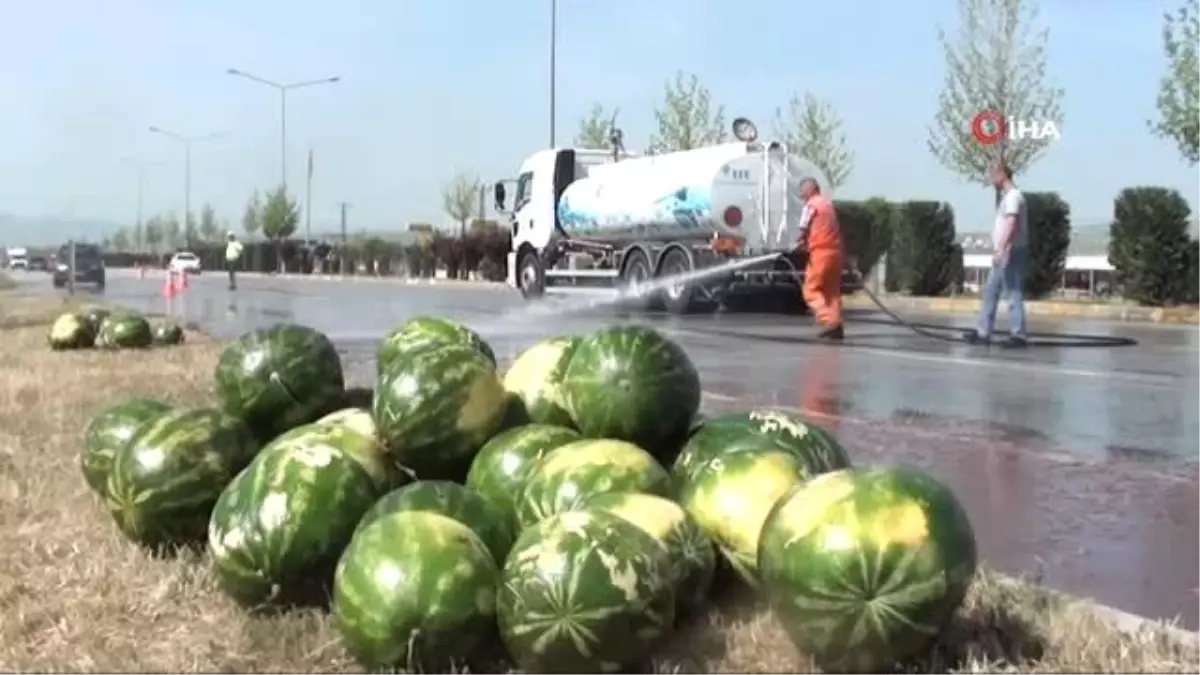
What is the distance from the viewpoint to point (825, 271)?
57.8ft

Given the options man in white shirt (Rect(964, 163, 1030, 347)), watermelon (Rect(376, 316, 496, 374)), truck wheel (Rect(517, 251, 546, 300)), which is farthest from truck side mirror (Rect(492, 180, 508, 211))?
watermelon (Rect(376, 316, 496, 374))

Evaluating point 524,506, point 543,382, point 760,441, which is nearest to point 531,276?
point 543,382

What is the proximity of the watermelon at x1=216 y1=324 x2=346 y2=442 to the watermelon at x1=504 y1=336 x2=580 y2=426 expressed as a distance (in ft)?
2.28

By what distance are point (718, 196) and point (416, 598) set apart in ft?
73.8

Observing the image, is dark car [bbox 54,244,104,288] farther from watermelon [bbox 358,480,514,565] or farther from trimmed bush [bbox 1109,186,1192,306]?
watermelon [bbox 358,480,514,565]

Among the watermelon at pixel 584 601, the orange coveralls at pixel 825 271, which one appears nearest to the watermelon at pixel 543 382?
the watermelon at pixel 584 601

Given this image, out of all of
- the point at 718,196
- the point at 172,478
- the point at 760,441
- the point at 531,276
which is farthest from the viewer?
the point at 531,276

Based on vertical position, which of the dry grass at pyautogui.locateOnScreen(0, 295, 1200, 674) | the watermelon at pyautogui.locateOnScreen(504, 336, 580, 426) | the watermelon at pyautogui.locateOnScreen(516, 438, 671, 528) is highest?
the watermelon at pyautogui.locateOnScreen(504, 336, 580, 426)

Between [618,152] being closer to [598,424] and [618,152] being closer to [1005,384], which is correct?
[1005,384]

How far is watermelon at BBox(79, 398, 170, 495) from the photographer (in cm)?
→ 508

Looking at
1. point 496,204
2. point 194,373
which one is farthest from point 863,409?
point 496,204

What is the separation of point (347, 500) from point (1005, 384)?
878 centimetres

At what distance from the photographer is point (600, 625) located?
10.7 feet

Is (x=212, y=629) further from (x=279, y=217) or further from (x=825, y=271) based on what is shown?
(x=279, y=217)
